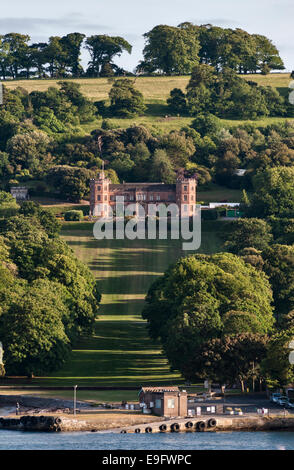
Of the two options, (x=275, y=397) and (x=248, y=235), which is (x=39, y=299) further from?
(x=248, y=235)

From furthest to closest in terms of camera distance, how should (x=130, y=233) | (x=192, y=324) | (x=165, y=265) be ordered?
(x=130, y=233) → (x=165, y=265) → (x=192, y=324)

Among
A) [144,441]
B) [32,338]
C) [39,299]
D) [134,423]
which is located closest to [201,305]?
[39,299]

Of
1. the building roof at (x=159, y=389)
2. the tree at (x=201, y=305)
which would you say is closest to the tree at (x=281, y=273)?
the tree at (x=201, y=305)

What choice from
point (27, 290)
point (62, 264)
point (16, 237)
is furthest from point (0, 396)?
point (16, 237)

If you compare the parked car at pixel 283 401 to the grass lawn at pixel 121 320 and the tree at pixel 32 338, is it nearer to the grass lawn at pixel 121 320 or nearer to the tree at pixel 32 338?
the grass lawn at pixel 121 320

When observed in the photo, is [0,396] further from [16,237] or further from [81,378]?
[16,237]

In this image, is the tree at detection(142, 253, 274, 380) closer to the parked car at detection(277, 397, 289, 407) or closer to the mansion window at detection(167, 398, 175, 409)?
the parked car at detection(277, 397, 289, 407)

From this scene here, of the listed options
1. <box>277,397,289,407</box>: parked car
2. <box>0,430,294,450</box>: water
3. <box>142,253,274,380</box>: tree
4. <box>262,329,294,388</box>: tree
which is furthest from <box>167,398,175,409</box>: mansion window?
<box>277,397,289,407</box>: parked car
